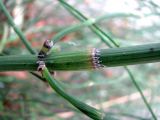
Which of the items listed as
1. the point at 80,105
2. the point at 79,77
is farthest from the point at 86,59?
the point at 79,77

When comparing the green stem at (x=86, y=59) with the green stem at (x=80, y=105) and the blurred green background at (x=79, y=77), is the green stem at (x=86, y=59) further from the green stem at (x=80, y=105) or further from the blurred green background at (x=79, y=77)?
the blurred green background at (x=79, y=77)

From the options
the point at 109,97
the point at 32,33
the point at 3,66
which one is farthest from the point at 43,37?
the point at 3,66

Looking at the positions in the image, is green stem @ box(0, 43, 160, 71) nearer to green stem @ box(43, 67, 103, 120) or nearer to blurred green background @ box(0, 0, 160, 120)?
green stem @ box(43, 67, 103, 120)

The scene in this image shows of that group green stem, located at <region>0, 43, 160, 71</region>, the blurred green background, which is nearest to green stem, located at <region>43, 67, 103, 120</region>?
green stem, located at <region>0, 43, 160, 71</region>

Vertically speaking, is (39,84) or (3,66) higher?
(39,84)

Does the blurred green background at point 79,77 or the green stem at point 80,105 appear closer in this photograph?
the green stem at point 80,105

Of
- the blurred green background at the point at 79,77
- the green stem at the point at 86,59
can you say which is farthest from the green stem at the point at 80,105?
the blurred green background at the point at 79,77

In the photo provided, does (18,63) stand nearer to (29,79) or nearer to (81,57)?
(81,57)
